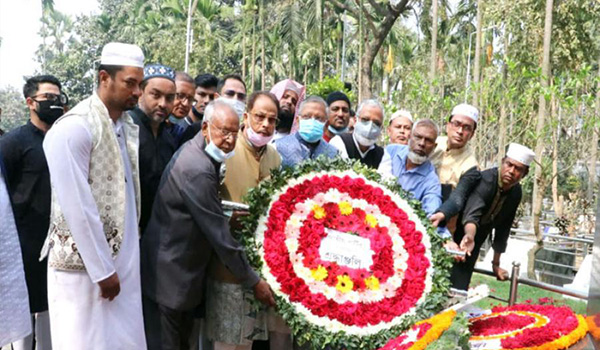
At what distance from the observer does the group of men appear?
3506mm

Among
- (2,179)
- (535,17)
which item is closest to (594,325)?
(2,179)

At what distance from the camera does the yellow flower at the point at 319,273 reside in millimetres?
4278

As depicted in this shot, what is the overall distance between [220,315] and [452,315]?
4.94ft

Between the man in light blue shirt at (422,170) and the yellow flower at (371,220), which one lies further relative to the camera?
the man in light blue shirt at (422,170)

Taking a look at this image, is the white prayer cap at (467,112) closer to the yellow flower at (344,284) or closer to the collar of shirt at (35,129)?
the yellow flower at (344,284)

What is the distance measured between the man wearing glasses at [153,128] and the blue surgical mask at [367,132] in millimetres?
1678

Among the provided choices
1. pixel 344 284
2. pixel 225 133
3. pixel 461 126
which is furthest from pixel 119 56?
pixel 461 126

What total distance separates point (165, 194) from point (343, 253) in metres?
1.27

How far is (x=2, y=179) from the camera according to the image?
13.7 ft

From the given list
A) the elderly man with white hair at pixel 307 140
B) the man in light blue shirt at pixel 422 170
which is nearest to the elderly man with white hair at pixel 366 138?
the elderly man with white hair at pixel 307 140

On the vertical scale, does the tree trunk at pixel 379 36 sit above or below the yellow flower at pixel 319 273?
above

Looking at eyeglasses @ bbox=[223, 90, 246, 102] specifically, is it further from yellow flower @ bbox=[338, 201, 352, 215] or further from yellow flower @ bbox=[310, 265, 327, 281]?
yellow flower @ bbox=[310, 265, 327, 281]

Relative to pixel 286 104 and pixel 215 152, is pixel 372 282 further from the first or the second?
pixel 286 104

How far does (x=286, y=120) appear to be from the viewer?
5.96 meters
